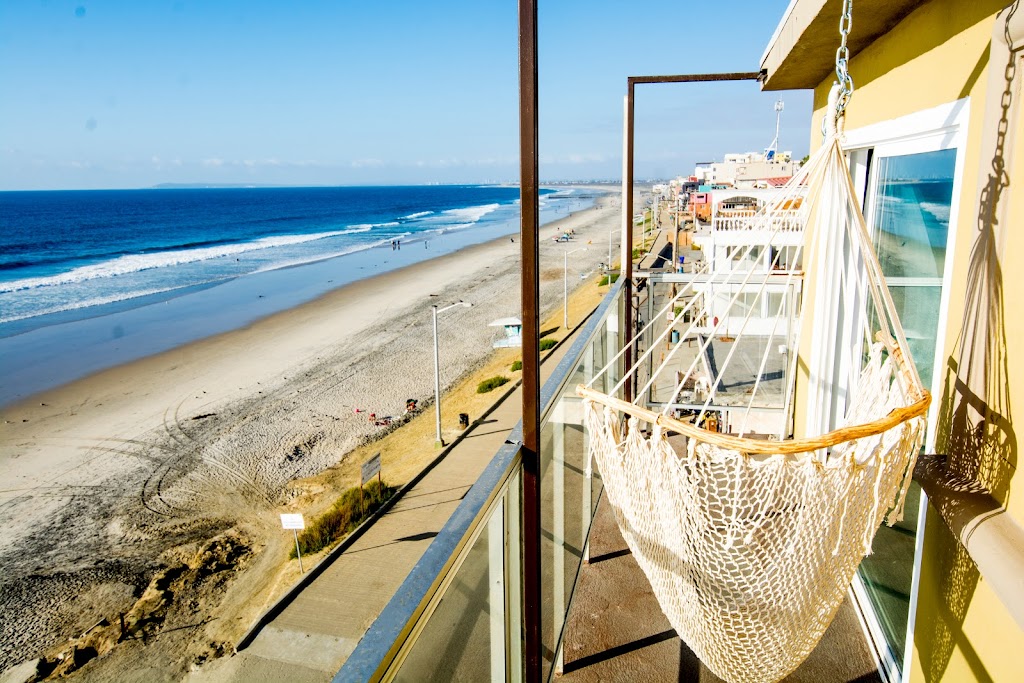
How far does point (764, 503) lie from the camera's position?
4.61 feet

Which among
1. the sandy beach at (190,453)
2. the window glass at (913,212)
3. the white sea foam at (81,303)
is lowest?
the sandy beach at (190,453)

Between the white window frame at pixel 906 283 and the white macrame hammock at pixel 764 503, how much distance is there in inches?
9.9

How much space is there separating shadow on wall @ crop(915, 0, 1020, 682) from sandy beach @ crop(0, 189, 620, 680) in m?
6.34

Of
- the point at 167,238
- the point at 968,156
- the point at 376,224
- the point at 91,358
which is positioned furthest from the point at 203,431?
the point at 376,224

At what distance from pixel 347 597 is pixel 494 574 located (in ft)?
19.7

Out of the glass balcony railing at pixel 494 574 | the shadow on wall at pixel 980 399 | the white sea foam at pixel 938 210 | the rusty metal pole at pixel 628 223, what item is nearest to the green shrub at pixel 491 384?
the rusty metal pole at pixel 628 223

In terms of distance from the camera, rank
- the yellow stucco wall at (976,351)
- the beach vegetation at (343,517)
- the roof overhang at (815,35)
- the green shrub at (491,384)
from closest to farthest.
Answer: the yellow stucco wall at (976,351) → the roof overhang at (815,35) → the beach vegetation at (343,517) → the green shrub at (491,384)

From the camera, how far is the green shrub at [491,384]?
44.2ft

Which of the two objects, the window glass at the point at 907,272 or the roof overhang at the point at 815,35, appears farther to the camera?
the roof overhang at the point at 815,35

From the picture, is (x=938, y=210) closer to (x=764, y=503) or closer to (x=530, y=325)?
(x=764, y=503)

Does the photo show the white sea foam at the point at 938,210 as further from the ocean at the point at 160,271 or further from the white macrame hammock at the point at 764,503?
the ocean at the point at 160,271

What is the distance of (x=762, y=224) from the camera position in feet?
6.63

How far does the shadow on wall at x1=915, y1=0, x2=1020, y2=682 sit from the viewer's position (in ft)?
4.58

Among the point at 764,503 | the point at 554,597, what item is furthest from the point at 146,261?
the point at 764,503
